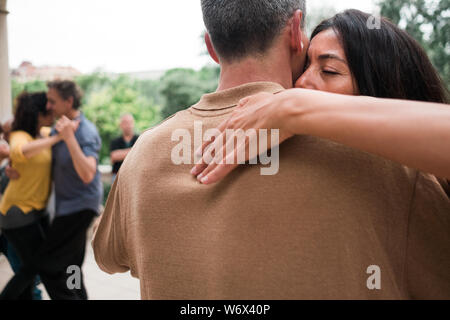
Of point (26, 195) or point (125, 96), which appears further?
point (125, 96)

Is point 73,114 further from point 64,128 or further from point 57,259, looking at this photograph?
point 57,259

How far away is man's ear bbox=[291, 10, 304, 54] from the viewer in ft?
3.72

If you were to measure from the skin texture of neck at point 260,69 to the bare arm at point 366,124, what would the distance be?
14 cm

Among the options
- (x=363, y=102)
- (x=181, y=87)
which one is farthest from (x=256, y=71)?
(x=181, y=87)

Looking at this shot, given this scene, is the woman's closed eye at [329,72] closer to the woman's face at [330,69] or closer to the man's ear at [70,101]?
the woman's face at [330,69]

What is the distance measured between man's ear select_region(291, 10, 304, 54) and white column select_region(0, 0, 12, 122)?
5940 millimetres

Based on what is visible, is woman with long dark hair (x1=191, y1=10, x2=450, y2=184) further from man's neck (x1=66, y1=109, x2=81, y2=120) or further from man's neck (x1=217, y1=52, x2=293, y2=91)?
man's neck (x1=66, y1=109, x2=81, y2=120)

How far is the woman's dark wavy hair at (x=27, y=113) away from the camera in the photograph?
3789mm

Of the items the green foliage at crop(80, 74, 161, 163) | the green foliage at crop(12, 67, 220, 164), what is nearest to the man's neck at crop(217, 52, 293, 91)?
the green foliage at crop(12, 67, 220, 164)

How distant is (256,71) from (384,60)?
0.56 meters

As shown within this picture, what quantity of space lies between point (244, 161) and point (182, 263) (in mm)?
→ 299

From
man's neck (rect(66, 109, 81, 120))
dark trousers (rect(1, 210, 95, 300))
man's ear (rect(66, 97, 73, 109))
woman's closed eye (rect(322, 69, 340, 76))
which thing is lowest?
dark trousers (rect(1, 210, 95, 300))

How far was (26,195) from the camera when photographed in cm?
362

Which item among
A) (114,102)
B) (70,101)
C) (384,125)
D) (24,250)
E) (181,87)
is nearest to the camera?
(384,125)
